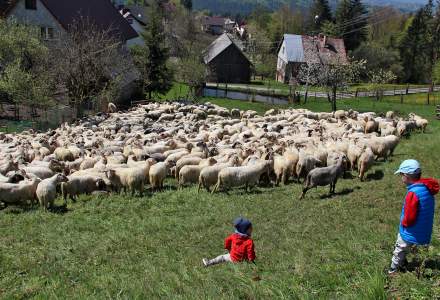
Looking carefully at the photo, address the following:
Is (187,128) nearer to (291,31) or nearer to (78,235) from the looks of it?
(78,235)

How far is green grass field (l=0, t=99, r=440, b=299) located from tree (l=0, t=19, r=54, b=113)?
20.3 meters

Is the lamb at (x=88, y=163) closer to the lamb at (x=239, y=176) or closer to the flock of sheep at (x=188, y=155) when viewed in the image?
the flock of sheep at (x=188, y=155)

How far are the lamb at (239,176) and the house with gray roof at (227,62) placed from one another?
6756 centimetres

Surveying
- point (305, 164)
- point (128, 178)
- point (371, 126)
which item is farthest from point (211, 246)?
point (371, 126)

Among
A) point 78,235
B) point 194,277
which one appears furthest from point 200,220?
point 194,277

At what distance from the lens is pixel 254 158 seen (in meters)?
17.3

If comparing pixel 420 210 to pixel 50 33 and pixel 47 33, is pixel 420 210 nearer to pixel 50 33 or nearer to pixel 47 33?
pixel 47 33

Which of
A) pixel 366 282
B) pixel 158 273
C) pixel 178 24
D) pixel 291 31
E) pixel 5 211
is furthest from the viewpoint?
pixel 291 31

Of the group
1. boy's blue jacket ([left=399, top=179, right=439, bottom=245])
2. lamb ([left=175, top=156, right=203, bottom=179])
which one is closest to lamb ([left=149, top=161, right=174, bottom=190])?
lamb ([left=175, top=156, right=203, bottom=179])

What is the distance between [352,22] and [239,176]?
86916 mm

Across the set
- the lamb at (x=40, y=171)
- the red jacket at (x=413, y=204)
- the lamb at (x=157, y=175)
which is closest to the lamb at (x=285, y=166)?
the lamb at (x=157, y=175)

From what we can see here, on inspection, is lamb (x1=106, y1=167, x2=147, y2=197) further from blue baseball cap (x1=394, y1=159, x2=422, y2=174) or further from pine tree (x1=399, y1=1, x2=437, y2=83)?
Result: pine tree (x1=399, y1=1, x2=437, y2=83)

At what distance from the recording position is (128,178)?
16.2m

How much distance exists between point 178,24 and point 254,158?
92004mm
